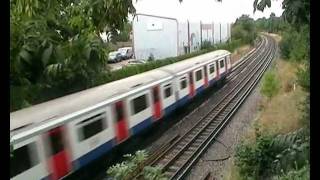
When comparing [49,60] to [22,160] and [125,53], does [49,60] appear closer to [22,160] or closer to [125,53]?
[22,160]

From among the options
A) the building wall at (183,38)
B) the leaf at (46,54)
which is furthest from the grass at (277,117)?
the building wall at (183,38)

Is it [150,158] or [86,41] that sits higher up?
[86,41]

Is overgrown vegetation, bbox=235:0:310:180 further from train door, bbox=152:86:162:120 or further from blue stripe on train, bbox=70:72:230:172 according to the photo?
train door, bbox=152:86:162:120

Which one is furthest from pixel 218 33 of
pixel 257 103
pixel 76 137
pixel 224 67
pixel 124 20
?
pixel 124 20

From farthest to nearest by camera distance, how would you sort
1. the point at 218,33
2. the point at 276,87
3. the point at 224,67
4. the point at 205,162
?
the point at 218,33
the point at 224,67
the point at 276,87
the point at 205,162

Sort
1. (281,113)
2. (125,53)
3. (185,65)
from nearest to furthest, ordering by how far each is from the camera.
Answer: (281,113)
(185,65)
(125,53)

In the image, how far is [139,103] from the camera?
13.2m

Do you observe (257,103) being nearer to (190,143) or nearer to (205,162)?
(190,143)

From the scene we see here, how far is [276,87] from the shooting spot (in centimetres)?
1986

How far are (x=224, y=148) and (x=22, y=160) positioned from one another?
7.09 m

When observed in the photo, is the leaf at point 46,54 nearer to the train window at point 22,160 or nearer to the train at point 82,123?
the train at point 82,123

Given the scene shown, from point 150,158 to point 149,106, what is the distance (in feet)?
7.26

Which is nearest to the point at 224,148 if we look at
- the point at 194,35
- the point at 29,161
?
the point at 29,161
